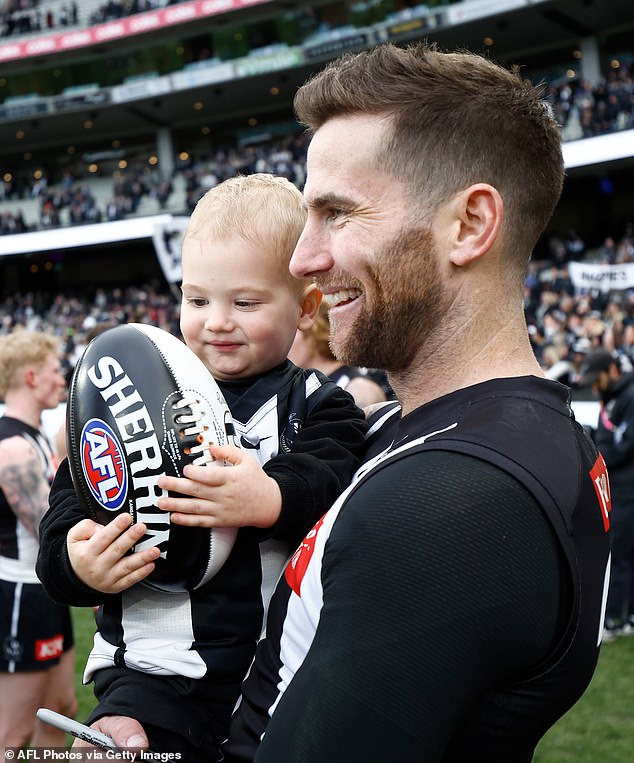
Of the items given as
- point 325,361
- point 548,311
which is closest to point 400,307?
point 325,361

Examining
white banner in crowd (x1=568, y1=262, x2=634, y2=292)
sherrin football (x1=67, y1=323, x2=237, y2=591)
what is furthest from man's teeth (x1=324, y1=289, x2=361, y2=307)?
white banner in crowd (x1=568, y1=262, x2=634, y2=292)

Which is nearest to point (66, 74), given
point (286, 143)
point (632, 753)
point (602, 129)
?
point (286, 143)

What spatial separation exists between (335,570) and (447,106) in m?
0.74

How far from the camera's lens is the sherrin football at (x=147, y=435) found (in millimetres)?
1389

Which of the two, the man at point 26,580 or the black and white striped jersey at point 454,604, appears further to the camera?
the man at point 26,580

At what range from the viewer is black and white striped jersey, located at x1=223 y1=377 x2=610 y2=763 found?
970 mm

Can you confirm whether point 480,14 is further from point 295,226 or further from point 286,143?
point 295,226

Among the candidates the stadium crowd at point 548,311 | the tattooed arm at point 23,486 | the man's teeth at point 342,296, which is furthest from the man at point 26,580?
the man's teeth at point 342,296

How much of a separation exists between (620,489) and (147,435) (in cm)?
573

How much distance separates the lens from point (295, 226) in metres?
1.71

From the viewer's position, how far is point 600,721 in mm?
4773

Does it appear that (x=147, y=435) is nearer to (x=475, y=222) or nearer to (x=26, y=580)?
(x=475, y=222)

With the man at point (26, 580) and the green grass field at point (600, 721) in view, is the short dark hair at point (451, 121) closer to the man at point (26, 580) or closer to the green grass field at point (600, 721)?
the man at point (26, 580)

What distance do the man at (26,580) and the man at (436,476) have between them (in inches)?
107
